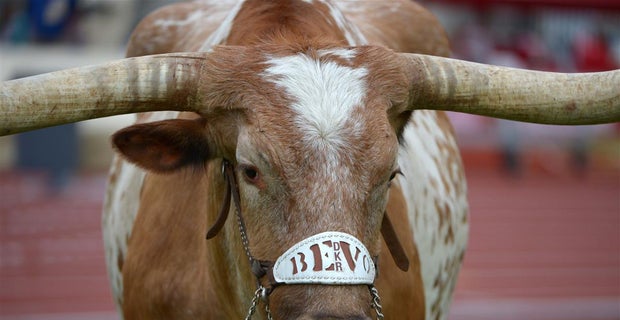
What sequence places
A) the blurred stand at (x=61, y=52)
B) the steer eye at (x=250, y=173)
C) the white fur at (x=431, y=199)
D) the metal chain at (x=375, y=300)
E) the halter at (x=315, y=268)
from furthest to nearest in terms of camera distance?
the blurred stand at (x=61, y=52)
the white fur at (x=431, y=199)
the steer eye at (x=250, y=173)
the metal chain at (x=375, y=300)
the halter at (x=315, y=268)

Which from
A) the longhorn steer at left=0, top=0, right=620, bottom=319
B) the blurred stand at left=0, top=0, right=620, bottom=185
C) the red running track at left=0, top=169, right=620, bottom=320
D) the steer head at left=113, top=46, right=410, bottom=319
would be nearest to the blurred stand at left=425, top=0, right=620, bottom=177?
the blurred stand at left=0, top=0, right=620, bottom=185

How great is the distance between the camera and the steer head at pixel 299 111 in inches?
131

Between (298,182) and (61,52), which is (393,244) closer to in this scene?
(298,182)

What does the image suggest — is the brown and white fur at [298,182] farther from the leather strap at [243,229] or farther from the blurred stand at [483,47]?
the blurred stand at [483,47]

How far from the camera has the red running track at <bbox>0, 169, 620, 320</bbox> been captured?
10227 millimetres

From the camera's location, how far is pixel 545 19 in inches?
969

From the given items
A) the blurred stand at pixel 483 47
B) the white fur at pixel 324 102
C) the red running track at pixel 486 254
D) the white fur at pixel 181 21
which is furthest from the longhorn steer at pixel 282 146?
the blurred stand at pixel 483 47

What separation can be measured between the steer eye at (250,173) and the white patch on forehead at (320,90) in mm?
211

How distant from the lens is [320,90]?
345 cm

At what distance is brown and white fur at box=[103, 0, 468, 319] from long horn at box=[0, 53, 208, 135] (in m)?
0.25

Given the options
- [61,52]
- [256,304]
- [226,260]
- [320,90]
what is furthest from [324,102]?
[61,52]

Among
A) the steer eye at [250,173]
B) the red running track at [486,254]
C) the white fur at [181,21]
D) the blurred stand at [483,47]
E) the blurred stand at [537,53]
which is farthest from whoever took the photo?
the blurred stand at [537,53]

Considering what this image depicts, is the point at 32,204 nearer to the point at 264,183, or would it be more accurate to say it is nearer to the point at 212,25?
the point at 212,25

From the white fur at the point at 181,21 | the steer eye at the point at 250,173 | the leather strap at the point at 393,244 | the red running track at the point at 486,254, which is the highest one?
the steer eye at the point at 250,173
